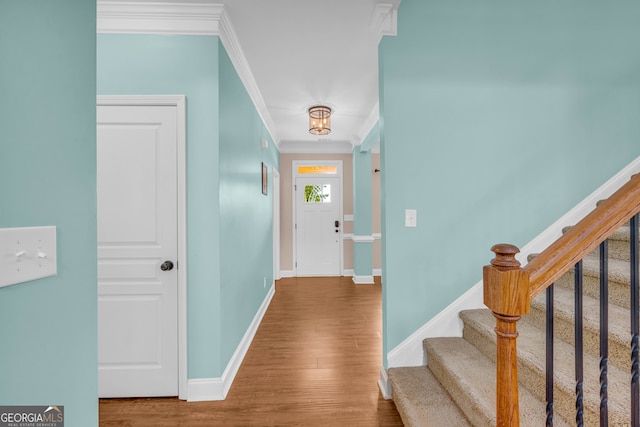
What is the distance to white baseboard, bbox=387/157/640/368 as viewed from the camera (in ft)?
6.55

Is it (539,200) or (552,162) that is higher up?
(552,162)

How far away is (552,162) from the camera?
2.05m

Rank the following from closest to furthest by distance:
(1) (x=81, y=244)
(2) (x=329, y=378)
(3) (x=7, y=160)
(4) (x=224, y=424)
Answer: (3) (x=7, y=160)
(1) (x=81, y=244)
(4) (x=224, y=424)
(2) (x=329, y=378)

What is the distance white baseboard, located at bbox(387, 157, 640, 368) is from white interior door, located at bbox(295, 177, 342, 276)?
3.72 m

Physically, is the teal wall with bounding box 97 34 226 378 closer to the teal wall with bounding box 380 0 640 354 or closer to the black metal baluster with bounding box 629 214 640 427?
the teal wall with bounding box 380 0 640 354

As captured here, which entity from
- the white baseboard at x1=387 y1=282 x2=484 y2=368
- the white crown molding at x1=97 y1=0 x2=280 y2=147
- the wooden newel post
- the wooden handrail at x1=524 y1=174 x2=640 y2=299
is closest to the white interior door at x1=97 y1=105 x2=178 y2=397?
the white crown molding at x1=97 y1=0 x2=280 y2=147

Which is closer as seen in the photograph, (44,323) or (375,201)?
(44,323)

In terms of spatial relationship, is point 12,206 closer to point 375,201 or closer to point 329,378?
point 329,378

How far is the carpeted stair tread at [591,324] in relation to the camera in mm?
1236

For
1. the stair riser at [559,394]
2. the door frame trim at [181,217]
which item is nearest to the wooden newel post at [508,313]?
the stair riser at [559,394]

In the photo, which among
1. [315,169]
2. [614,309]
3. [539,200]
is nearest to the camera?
[614,309]

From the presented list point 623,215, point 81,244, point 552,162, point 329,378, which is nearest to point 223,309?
point 329,378

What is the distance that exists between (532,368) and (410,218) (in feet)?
3.31

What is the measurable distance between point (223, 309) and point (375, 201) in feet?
14.3
